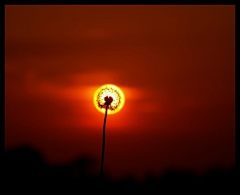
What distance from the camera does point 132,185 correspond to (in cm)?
1744

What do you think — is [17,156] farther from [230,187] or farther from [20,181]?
[230,187]

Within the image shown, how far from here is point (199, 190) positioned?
1510 cm

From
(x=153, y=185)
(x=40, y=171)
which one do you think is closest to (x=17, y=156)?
(x=40, y=171)

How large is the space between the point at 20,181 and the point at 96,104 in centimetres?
420

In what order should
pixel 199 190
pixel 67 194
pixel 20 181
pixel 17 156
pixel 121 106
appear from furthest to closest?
pixel 17 156 < pixel 121 106 < pixel 20 181 < pixel 199 190 < pixel 67 194

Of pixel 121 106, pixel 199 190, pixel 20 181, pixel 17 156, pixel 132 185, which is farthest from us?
pixel 17 156

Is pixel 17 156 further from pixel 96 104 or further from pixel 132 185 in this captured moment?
pixel 132 185

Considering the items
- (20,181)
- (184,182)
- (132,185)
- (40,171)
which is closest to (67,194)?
(20,181)

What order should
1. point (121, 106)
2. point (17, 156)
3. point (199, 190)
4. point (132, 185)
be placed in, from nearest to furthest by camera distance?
point (199, 190) → point (132, 185) → point (121, 106) → point (17, 156)

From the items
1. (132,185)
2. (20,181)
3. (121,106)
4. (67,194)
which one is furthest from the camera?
(121,106)

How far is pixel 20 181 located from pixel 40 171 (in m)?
4.05

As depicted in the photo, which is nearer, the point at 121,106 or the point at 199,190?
the point at 199,190
